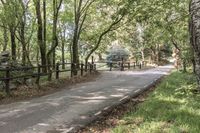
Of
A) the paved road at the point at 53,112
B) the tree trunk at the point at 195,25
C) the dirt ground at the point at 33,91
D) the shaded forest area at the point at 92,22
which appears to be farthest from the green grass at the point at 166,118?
the dirt ground at the point at 33,91

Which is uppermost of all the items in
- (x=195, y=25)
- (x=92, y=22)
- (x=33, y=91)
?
(x=92, y=22)

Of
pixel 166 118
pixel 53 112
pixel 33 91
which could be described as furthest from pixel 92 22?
pixel 166 118

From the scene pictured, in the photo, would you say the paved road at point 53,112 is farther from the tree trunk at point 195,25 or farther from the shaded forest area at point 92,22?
the tree trunk at point 195,25

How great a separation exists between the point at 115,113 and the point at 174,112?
7.12 ft

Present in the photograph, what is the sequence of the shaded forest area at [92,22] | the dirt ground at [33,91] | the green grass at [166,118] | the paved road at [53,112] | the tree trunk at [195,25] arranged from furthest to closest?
the shaded forest area at [92,22] < the dirt ground at [33,91] < the paved road at [53,112] < the green grass at [166,118] < the tree trunk at [195,25]

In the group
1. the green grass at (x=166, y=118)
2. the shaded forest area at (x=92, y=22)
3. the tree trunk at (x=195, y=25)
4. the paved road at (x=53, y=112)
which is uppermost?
the shaded forest area at (x=92, y=22)

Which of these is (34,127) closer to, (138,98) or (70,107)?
(70,107)

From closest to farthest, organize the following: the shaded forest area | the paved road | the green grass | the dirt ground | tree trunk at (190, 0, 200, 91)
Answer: tree trunk at (190, 0, 200, 91) → the green grass → the paved road → the dirt ground → the shaded forest area

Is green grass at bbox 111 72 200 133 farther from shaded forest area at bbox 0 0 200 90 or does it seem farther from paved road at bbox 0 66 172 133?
paved road at bbox 0 66 172 133

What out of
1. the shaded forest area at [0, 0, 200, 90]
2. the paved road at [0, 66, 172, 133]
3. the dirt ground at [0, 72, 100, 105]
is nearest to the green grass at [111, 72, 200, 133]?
the shaded forest area at [0, 0, 200, 90]

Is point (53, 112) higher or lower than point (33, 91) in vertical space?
lower

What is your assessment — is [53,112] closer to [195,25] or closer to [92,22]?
[195,25]

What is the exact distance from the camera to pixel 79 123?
9.62 meters

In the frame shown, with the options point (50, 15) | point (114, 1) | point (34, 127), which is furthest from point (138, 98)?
point (50, 15)
